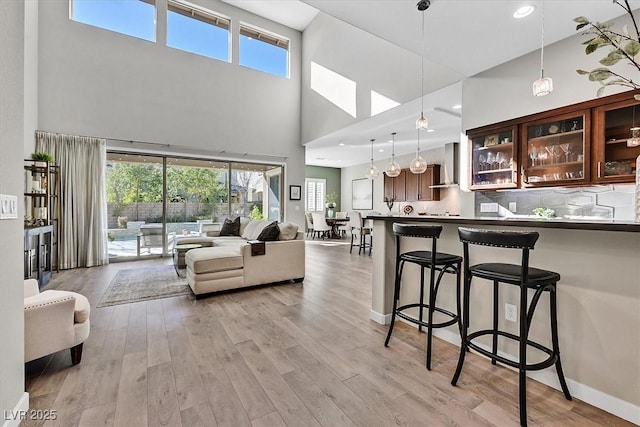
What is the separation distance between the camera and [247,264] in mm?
3805

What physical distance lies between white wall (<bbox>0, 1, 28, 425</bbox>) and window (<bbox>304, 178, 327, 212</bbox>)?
10475 millimetres

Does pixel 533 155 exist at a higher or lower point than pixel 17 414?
higher

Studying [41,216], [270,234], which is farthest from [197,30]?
[270,234]

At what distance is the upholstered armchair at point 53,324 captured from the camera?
181cm

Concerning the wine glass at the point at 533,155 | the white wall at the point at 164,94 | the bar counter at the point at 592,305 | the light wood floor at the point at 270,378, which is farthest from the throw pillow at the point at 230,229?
the wine glass at the point at 533,155

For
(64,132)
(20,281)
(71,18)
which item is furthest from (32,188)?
(20,281)

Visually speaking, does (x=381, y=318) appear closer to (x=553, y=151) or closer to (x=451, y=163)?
(x=553, y=151)

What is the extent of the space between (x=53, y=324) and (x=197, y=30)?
683 cm

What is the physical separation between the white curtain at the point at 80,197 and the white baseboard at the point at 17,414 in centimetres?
454

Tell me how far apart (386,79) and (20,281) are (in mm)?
5119

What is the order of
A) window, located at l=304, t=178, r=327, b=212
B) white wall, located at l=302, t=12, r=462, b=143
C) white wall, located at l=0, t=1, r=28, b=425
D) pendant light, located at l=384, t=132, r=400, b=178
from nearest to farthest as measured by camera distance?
1. white wall, located at l=0, t=1, r=28, b=425
2. white wall, located at l=302, t=12, r=462, b=143
3. pendant light, located at l=384, t=132, r=400, b=178
4. window, located at l=304, t=178, r=327, b=212

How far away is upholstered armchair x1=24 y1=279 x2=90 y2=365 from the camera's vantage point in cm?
181

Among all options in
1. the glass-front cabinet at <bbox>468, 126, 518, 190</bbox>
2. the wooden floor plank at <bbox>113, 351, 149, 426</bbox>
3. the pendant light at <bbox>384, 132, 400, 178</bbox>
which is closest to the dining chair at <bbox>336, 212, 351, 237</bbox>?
the pendant light at <bbox>384, 132, 400, 178</bbox>

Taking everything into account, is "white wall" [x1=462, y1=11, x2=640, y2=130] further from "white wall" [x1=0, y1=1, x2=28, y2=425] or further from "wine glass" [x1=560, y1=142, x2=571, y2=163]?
"white wall" [x1=0, y1=1, x2=28, y2=425]
